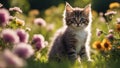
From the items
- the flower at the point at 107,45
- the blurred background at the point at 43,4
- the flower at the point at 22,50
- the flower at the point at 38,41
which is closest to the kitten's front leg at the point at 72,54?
the flower at the point at 107,45

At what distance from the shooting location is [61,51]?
23.5ft

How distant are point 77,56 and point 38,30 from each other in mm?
4546

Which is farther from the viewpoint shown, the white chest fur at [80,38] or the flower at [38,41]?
the white chest fur at [80,38]

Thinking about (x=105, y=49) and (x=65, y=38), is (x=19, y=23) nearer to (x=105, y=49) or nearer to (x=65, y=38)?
(x=65, y=38)

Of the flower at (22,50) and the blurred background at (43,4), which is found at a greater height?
the blurred background at (43,4)

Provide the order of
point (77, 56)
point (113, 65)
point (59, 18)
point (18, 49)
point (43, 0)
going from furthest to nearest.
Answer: point (43, 0) < point (59, 18) < point (77, 56) < point (113, 65) < point (18, 49)

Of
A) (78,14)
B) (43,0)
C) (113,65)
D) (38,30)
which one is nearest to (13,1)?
(38,30)

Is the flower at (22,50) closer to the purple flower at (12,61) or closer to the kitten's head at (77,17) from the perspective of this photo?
the purple flower at (12,61)

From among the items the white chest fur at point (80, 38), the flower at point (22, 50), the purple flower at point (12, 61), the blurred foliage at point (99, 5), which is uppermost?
the blurred foliage at point (99, 5)

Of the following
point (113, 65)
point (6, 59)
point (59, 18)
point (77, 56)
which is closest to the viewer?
point (6, 59)

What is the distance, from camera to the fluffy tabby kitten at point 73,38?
7.20 metres

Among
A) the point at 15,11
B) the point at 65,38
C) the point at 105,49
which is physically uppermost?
the point at 15,11

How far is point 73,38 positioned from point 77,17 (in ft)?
1.32

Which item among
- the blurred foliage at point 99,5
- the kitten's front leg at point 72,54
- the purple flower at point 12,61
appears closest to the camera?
the purple flower at point 12,61
